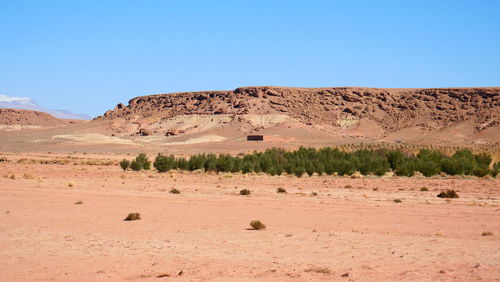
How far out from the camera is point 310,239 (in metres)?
17.2

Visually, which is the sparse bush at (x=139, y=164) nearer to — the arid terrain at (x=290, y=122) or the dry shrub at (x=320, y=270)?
the arid terrain at (x=290, y=122)

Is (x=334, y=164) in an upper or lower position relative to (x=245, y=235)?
upper

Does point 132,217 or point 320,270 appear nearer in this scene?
point 320,270

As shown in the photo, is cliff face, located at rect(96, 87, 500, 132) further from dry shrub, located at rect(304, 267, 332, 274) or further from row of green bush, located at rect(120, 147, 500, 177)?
dry shrub, located at rect(304, 267, 332, 274)

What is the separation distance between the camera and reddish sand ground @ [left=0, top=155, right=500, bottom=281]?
13.0 metres

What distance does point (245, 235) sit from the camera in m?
18.0

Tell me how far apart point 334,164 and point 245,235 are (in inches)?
1265

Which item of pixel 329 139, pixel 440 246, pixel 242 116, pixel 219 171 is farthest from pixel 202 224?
pixel 242 116

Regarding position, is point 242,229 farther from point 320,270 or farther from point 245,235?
point 320,270

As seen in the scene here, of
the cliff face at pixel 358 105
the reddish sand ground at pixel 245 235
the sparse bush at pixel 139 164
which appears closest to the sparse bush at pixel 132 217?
the reddish sand ground at pixel 245 235

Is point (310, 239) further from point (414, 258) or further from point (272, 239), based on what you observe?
point (414, 258)

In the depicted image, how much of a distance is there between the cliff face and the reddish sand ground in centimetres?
9092

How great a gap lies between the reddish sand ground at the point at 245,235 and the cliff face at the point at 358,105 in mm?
90924

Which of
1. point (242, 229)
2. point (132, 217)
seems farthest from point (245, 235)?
point (132, 217)
